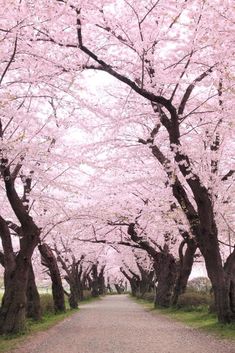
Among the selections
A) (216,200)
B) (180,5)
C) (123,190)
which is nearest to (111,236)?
(123,190)

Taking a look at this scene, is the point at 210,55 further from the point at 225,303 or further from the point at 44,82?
the point at 225,303

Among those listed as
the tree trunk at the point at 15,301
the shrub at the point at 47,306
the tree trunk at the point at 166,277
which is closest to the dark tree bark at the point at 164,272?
the tree trunk at the point at 166,277

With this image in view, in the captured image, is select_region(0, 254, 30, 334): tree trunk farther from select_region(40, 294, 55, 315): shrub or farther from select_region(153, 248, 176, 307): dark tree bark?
select_region(153, 248, 176, 307): dark tree bark

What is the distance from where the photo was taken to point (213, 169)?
15148 mm

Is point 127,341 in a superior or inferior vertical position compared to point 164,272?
inferior

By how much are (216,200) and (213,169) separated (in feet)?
3.57

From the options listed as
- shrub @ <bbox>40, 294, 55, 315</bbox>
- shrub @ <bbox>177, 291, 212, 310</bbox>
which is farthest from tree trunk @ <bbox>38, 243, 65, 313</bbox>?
shrub @ <bbox>177, 291, 212, 310</bbox>

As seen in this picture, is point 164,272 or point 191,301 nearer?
point 191,301

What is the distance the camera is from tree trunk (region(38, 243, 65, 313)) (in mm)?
21453

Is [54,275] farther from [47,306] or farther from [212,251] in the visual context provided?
[212,251]

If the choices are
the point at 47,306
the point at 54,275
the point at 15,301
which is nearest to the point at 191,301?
the point at 54,275

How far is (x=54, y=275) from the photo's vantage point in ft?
73.6

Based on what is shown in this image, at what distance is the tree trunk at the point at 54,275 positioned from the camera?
21.5 m

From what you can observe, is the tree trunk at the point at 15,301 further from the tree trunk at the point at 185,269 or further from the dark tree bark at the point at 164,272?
the dark tree bark at the point at 164,272
